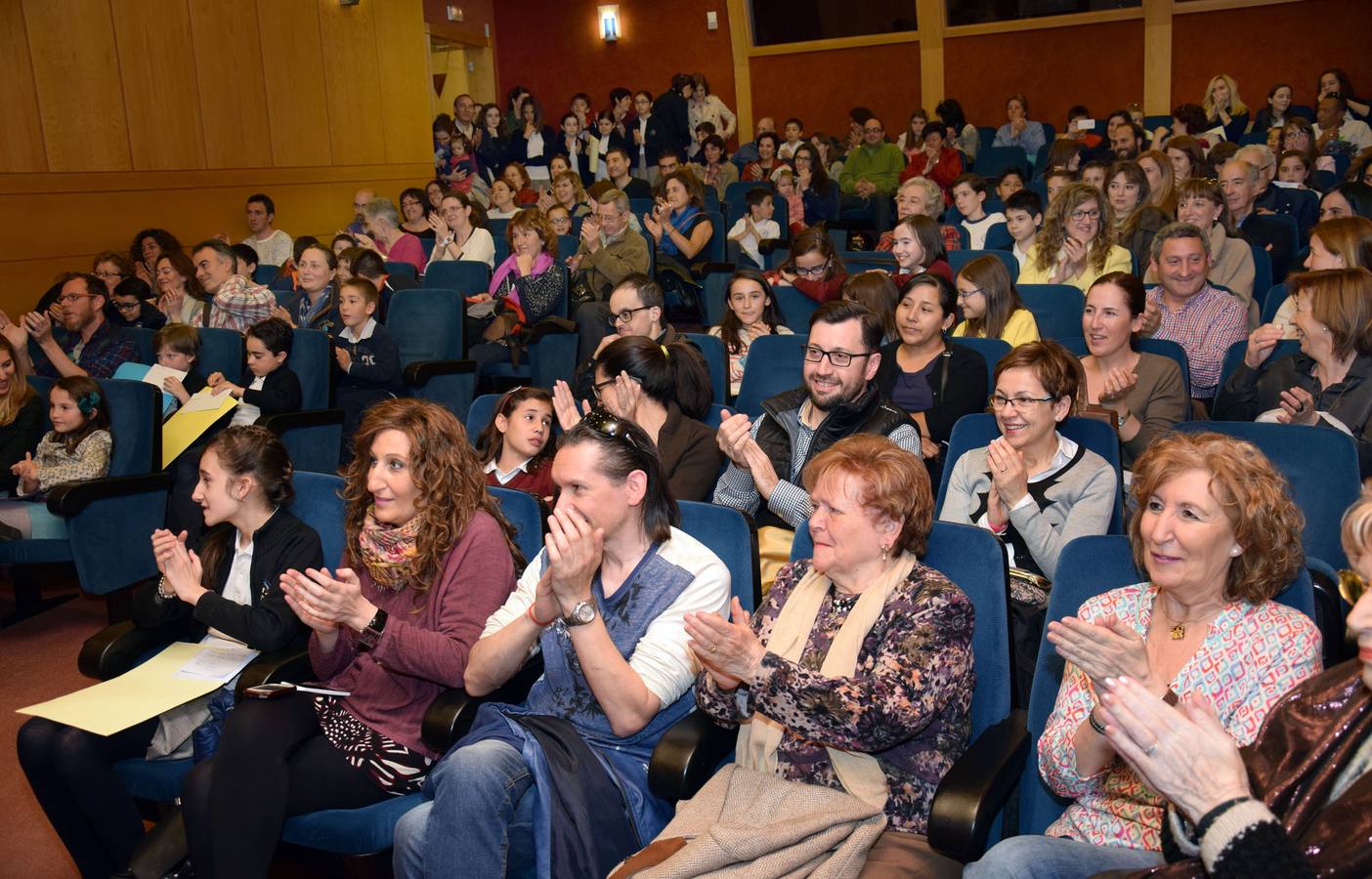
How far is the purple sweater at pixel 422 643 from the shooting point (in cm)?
224

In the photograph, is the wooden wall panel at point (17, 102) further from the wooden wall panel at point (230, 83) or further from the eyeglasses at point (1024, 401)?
the eyeglasses at point (1024, 401)

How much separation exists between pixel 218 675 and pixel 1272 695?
2105 mm

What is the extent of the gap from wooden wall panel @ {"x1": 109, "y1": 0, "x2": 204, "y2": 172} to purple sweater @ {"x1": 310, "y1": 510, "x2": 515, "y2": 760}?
608 cm

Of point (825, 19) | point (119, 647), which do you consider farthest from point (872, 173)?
point (119, 647)

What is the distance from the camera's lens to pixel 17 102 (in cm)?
651

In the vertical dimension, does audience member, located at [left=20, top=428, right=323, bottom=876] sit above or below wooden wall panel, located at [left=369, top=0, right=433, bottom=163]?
below

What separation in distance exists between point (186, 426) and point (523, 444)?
5.73ft

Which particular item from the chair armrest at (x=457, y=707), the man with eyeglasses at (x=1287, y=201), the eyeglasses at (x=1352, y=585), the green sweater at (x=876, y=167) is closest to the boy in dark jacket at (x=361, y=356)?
the chair armrest at (x=457, y=707)

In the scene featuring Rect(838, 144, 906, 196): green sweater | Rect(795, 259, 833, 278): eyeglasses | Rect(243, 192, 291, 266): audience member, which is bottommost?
Rect(795, 259, 833, 278): eyeglasses

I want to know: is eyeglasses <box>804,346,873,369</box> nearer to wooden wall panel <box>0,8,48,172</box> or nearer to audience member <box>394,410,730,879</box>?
audience member <box>394,410,730,879</box>

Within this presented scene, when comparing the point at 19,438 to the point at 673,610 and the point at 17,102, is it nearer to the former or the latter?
the point at 673,610

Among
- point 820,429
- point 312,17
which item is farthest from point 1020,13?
point 820,429

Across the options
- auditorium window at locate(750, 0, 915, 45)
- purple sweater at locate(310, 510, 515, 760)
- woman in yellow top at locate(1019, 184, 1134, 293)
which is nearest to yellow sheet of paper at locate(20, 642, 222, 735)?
purple sweater at locate(310, 510, 515, 760)

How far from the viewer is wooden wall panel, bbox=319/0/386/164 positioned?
29.2 feet
